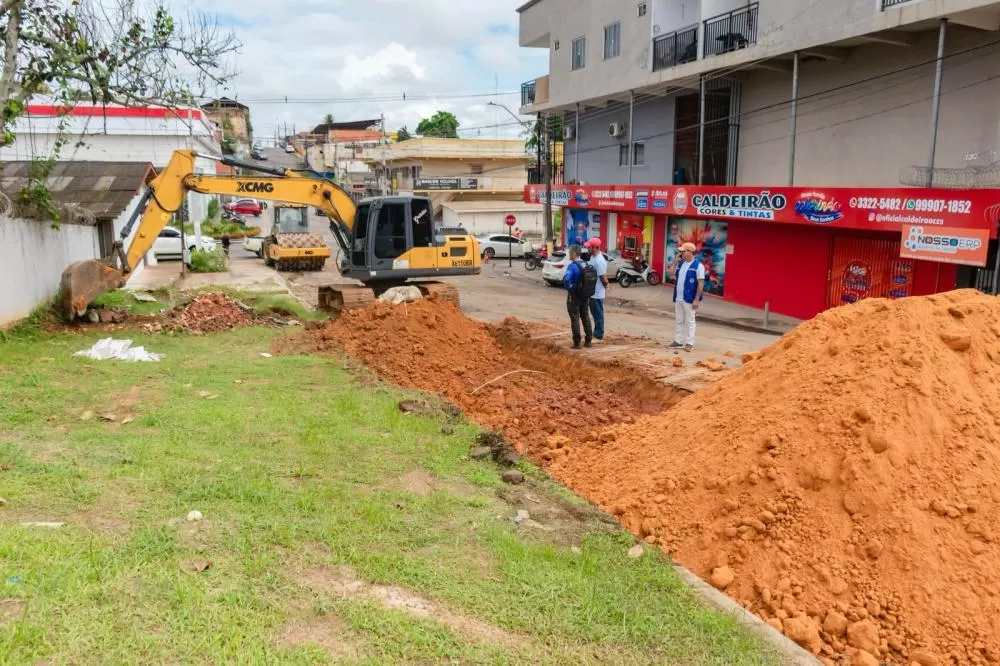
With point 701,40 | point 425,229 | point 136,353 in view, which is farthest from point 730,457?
point 701,40

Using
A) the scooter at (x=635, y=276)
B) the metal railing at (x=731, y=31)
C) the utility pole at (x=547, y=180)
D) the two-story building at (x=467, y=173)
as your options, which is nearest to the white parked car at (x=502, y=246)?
the utility pole at (x=547, y=180)

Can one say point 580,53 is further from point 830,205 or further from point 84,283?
point 84,283

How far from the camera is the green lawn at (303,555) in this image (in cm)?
376

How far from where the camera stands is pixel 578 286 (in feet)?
39.6

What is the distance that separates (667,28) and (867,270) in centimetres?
1230

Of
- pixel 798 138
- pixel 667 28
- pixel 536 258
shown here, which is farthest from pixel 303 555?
pixel 536 258

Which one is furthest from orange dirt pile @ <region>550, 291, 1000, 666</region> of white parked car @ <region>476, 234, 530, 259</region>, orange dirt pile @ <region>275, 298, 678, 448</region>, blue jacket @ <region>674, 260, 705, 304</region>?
white parked car @ <region>476, 234, 530, 259</region>

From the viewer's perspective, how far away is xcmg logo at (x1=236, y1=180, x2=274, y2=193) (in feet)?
49.4

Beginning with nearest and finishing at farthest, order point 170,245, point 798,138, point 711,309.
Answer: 1. point 798,138
2. point 711,309
3. point 170,245

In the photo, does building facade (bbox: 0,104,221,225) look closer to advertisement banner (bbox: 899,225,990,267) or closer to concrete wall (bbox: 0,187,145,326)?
concrete wall (bbox: 0,187,145,326)

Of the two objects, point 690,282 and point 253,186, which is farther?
point 253,186

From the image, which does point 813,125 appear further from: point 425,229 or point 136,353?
point 136,353

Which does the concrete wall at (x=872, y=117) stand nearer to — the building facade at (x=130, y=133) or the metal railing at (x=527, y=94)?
the metal railing at (x=527, y=94)

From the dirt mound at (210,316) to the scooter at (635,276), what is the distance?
15963 millimetres
